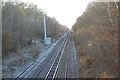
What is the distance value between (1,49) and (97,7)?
1165 cm

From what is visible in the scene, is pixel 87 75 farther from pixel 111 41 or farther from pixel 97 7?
pixel 97 7

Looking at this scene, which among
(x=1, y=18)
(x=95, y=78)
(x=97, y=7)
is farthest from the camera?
(x=1, y=18)

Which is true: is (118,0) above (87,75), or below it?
above

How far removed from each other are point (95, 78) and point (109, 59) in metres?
1.45

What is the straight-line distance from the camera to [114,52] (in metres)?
12.7

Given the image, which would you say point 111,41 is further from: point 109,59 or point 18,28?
point 18,28

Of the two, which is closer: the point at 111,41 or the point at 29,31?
the point at 111,41

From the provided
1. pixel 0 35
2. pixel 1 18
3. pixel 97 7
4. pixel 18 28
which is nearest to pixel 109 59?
pixel 97 7

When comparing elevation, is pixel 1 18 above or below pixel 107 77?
above

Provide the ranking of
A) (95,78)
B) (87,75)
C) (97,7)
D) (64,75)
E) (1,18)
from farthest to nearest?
(1,18)
(97,7)
(64,75)
(87,75)
(95,78)

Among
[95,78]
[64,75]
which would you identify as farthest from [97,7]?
[95,78]

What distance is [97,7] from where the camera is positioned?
21141 mm

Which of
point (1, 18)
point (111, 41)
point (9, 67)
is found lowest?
point (9, 67)

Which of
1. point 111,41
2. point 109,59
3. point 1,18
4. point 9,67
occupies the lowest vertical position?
point 9,67
